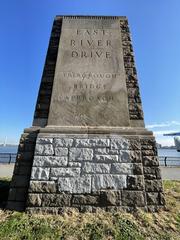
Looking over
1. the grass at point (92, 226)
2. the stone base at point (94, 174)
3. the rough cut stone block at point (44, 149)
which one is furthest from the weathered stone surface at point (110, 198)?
the rough cut stone block at point (44, 149)

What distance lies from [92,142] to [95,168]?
0.61 metres

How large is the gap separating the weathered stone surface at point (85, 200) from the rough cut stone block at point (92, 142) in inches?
44.7

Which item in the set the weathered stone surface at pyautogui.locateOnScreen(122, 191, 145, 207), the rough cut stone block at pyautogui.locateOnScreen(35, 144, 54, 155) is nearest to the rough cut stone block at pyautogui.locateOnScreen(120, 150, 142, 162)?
the weathered stone surface at pyautogui.locateOnScreen(122, 191, 145, 207)

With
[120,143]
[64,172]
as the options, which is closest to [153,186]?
[120,143]

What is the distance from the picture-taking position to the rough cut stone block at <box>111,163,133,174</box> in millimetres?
4574

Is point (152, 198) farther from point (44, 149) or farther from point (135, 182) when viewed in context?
point (44, 149)

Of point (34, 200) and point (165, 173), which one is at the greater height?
point (165, 173)

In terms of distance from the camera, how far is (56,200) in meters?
4.34

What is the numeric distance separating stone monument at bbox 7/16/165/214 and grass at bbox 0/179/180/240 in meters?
0.25

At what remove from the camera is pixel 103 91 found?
18.2 ft

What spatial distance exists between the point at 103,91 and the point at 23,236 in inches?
149

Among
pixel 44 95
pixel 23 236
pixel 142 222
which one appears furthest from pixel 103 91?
pixel 23 236

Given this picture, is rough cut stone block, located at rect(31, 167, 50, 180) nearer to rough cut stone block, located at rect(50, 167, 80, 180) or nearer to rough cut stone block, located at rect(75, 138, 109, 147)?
rough cut stone block, located at rect(50, 167, 80, 180)

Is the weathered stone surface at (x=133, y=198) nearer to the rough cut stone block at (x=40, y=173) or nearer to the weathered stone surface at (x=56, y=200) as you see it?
the weathered stone surface at (x=56, y=200)
